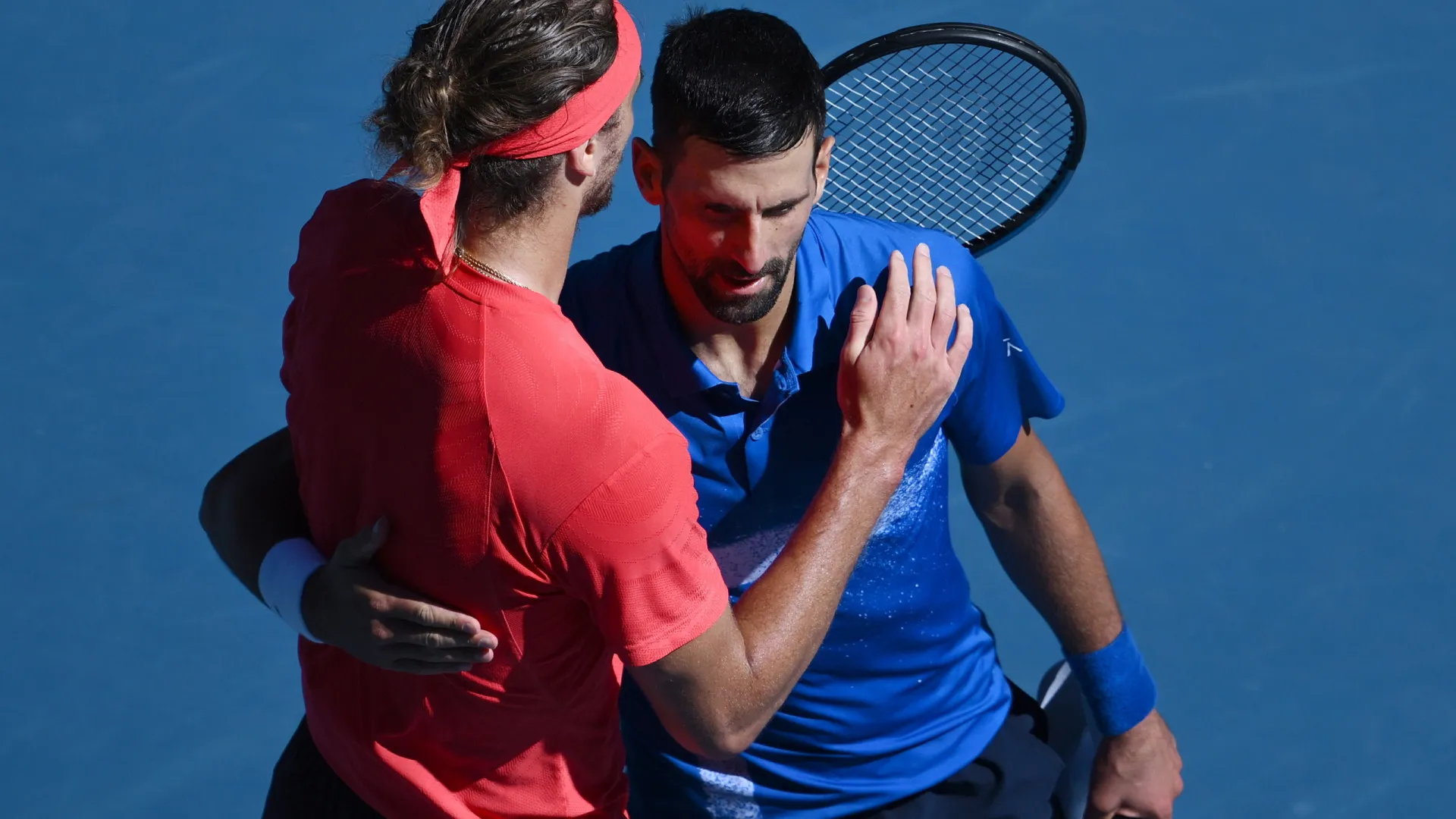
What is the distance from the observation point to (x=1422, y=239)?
418 cm

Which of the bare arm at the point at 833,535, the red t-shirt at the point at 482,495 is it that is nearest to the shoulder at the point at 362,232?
the red t-shirt at the point at 482,495

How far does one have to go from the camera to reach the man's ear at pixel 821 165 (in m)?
1.94

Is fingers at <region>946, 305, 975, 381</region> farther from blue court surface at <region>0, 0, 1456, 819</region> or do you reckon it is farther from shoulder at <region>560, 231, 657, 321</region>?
blue court surface at <region>0, 0, 1456, 819</region>

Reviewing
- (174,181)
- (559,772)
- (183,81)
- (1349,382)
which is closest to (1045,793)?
(559,772)

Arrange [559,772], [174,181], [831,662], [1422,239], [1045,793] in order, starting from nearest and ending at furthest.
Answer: [559,772]
[831,662]
[1045,793]
[1422,239]
[174,181]

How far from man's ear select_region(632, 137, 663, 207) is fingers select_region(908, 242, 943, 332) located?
34 centimetres

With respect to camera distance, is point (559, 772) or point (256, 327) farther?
point (256, 327)

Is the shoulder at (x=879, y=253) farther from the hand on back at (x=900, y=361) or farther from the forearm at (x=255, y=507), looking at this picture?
the forearm at (x=255, y=507)

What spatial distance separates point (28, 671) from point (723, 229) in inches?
102

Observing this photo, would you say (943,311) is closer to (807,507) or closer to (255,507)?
(807,507)

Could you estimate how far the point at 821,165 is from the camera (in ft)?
6.49

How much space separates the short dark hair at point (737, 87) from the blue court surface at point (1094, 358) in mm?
2124

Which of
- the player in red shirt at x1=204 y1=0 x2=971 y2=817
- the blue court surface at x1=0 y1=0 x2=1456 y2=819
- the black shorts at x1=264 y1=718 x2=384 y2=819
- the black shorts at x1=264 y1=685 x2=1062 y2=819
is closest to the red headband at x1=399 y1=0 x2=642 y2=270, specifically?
the player in red shirt at x1=204 y1=0 x2=971 y2=817

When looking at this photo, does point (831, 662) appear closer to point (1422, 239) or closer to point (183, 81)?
point (1422, 239)
